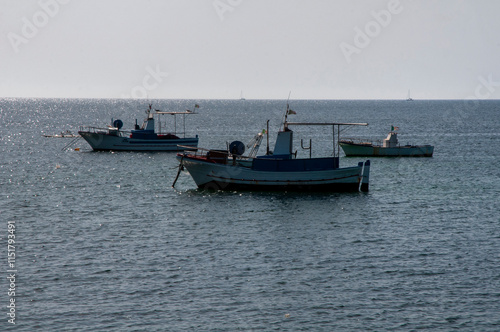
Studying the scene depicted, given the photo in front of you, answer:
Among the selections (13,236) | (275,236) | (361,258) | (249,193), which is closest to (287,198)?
(249,193)

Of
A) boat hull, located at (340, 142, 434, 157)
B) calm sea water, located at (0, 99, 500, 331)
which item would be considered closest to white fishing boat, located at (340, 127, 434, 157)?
boat hull, located at (340, 142, 434, 157)

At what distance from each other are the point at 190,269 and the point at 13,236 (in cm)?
1428

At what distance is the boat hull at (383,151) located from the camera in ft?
283

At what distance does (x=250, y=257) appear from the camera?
1405 inches

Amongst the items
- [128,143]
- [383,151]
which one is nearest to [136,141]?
[128,143]

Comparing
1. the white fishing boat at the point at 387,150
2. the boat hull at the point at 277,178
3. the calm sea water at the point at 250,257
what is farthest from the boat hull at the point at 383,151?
the boat hull at the point at 277,178

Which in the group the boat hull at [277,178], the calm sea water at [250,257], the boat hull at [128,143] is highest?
the boat hull at [128,143]

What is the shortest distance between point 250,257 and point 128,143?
212 feet

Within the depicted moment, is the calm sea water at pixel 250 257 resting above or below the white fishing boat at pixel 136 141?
below

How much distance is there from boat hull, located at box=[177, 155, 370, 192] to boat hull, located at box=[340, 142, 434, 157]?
2925cm

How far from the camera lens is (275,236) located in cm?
4094

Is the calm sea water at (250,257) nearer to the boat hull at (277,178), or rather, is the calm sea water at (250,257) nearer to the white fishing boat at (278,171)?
the boat hull at (277,178)

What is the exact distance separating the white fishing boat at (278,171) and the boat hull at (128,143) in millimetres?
38943

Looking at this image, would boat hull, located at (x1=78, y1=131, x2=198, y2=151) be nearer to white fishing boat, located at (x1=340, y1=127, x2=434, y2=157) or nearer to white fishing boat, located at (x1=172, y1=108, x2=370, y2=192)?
white fishing boat, located at (x1=340, y1=127, x2=434, y2=157)
